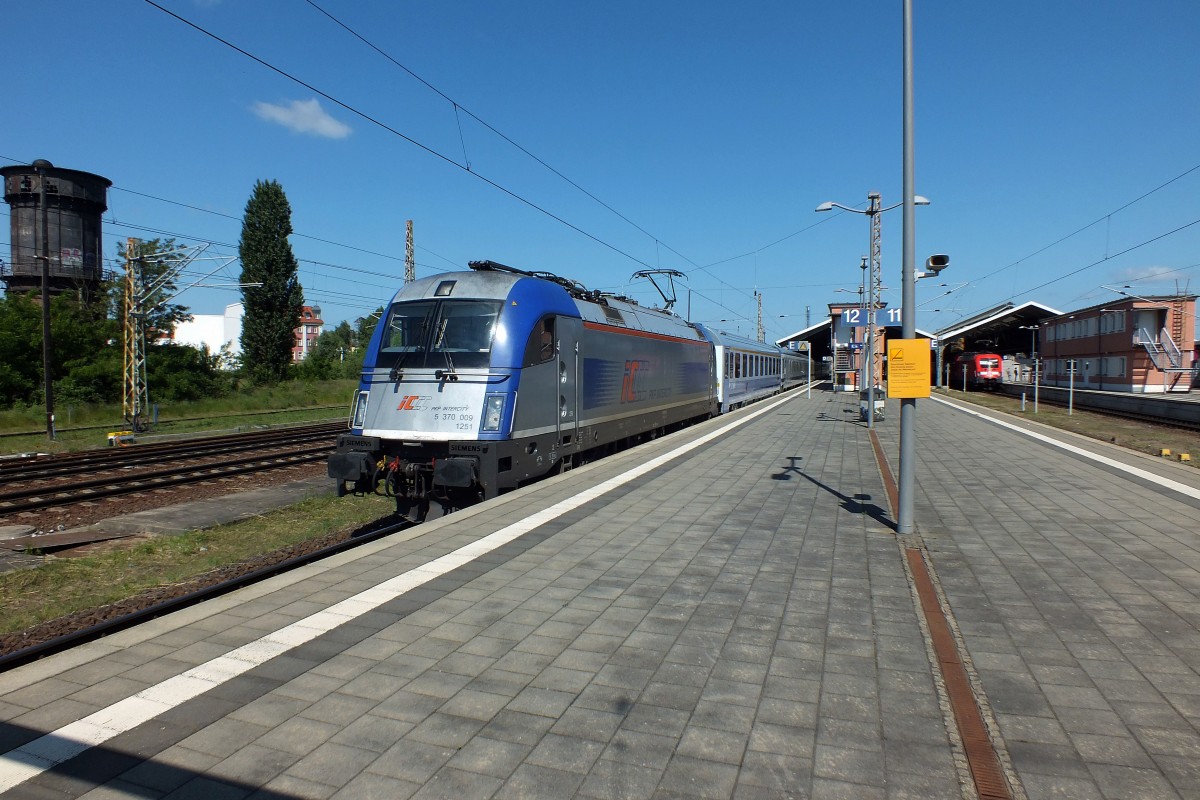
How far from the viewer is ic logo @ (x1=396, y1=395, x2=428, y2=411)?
8.87 meters

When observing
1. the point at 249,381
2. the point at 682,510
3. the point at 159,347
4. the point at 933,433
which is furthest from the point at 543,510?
the point at 249,381

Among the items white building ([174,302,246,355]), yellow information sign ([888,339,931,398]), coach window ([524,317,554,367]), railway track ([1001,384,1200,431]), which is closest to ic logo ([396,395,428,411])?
coach window ([524,317,554,367])

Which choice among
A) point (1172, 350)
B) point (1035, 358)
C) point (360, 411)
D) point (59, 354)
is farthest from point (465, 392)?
point (1172, 350)

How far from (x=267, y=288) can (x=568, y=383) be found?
136 ft

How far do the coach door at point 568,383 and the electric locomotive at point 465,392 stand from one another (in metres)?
0.02

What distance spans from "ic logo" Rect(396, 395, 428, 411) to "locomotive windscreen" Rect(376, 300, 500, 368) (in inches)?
17.4

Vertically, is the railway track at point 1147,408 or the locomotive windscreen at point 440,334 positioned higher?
the locomotive windscreen at point 440,334

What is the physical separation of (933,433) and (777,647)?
1683 cm

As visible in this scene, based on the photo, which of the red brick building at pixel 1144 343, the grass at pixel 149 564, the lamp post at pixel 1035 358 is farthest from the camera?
the red brick building at pixel 1144 343

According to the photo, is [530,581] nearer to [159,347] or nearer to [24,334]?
[24,334]

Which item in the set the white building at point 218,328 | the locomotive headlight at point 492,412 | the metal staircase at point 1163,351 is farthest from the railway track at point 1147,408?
the white building at point 218,328

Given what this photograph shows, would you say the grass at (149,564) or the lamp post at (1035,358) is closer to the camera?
the grass at (149,564)

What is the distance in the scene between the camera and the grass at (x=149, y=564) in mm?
6809

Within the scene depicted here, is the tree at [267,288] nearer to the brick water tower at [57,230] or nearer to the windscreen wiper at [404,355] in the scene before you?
the brick water tower at [57,230]
